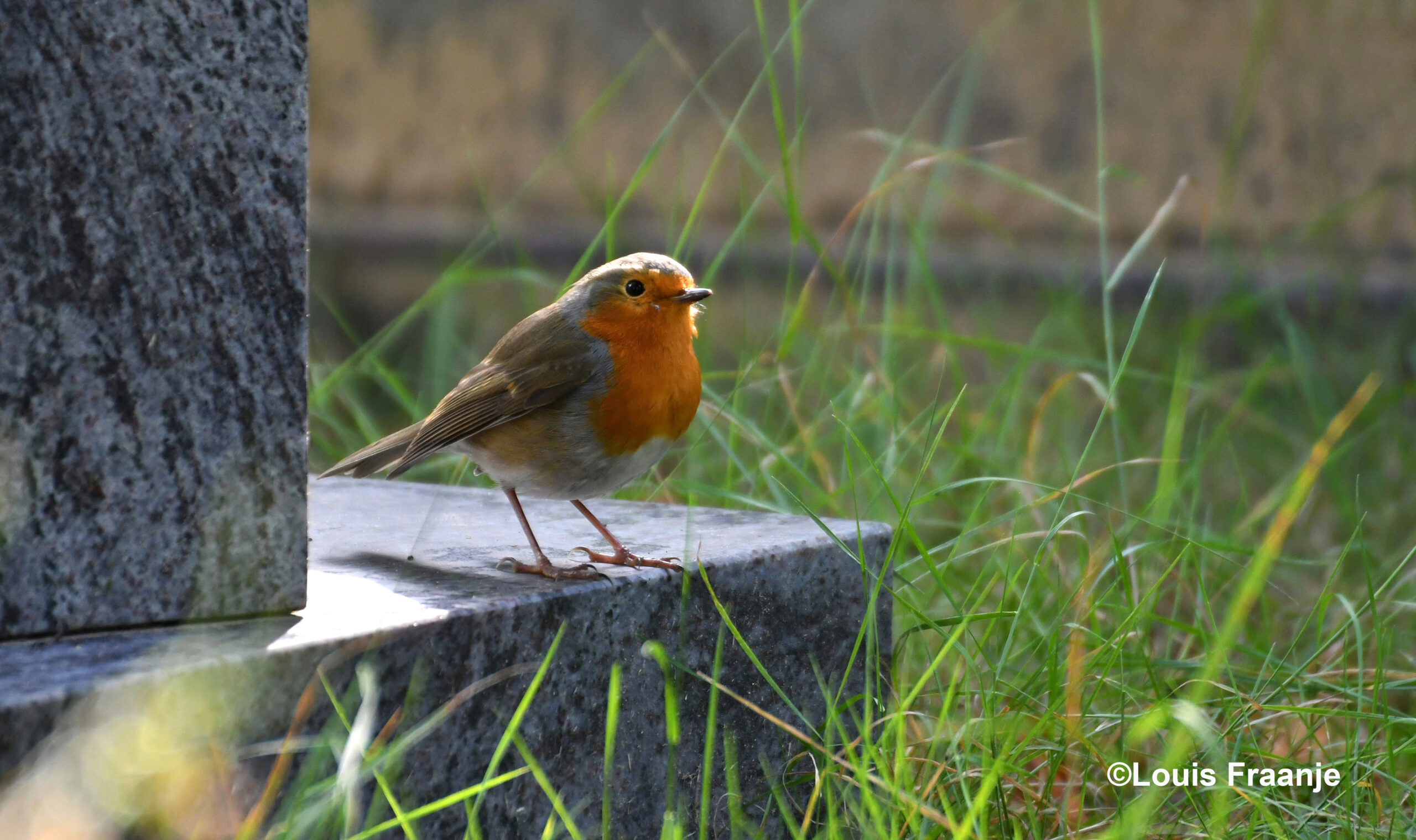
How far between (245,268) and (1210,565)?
6.71ft

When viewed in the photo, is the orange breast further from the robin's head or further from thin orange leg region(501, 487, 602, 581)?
thin orange leg region(501, 487, 602, 581)

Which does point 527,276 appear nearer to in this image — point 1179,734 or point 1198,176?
point 1179,734

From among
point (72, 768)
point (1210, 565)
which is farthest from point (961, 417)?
point (72, 768)

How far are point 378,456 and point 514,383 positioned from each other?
1.04 ft

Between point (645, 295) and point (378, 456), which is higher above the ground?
point (645, 295)

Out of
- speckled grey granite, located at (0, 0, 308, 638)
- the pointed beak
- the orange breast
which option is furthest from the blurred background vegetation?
speckled grey granite, located at (0, 0, 308, 638)

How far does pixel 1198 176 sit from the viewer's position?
488cm

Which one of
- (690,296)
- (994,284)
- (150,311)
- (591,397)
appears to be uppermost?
(150,311)

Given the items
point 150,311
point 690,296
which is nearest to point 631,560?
point 690,296

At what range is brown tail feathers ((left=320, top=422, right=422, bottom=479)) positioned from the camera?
209 centimetres

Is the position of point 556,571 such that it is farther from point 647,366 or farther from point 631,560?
point 647,366

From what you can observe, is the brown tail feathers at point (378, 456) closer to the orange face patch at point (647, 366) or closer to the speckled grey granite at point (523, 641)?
the speckled grey granite at point (523, 641)

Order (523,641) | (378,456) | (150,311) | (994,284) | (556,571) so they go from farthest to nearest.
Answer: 1. (994,284)
2. (378,456)
3. (556,571)
4. (523,641)
5. (150,311)

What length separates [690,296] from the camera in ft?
6.33
